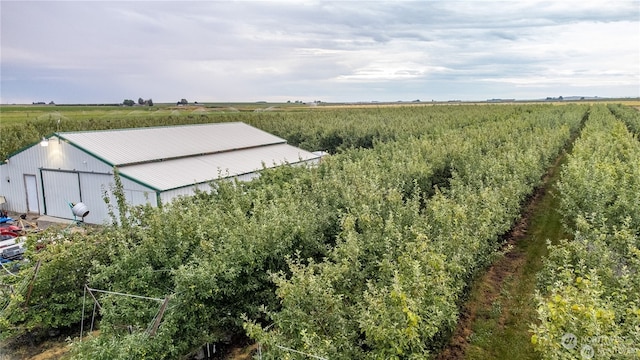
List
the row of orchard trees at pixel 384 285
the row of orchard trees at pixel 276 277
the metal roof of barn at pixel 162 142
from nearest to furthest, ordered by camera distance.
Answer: the row of orchard trees at pixel 384 285
the row of orchard trees at pixel 276 277
the metal roof of barn at pixel 162 142

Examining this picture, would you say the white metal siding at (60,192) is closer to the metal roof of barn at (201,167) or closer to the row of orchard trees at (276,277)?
the metal roof of barn at (201,167)

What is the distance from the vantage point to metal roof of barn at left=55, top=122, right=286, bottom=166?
77.4 ft

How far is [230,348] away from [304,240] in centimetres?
353

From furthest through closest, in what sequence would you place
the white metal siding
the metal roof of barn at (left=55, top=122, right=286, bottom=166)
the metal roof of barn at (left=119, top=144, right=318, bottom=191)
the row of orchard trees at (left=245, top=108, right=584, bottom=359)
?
the white metal siding → the metal roof of barn at (left=55, top=122, right=286, bottom=166) → the metal roof of barn at (left=119, top=144, right=318, bottom=191) → the row of orchard trees at (left=245, top=108, right=584, bottom=359)

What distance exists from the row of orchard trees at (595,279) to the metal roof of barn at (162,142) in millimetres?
21171

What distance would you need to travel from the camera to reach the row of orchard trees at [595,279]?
5.68m

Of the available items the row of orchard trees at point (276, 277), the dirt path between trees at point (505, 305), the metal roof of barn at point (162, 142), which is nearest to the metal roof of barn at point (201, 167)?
the metal roof of barn at point (162, 142)

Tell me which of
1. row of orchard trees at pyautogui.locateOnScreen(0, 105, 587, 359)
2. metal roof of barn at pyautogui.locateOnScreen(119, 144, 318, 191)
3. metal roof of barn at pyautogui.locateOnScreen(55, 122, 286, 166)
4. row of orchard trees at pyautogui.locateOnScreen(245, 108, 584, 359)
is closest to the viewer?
row of orchard trees at pyautogui.locateOnScreen(245, 108, 584, 359)

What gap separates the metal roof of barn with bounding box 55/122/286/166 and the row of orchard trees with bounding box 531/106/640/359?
21.2 m

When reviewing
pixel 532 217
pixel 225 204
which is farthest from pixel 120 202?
pixel 532 217

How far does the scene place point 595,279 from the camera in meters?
6.72

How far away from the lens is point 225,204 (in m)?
15.7

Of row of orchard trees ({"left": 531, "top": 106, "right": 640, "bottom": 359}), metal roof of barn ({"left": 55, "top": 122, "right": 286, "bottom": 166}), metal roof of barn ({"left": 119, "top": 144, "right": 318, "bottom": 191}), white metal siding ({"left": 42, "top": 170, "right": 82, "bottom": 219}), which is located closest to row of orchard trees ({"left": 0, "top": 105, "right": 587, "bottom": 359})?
row of orchard trees ({"left": 531, "top": 106, "right": 640, "bottom": 359})

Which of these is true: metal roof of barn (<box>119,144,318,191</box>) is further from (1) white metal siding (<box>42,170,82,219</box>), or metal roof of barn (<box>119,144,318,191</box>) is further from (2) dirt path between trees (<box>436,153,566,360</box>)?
(2) dirt path between trees (<box>436,153,566,360</box>)
